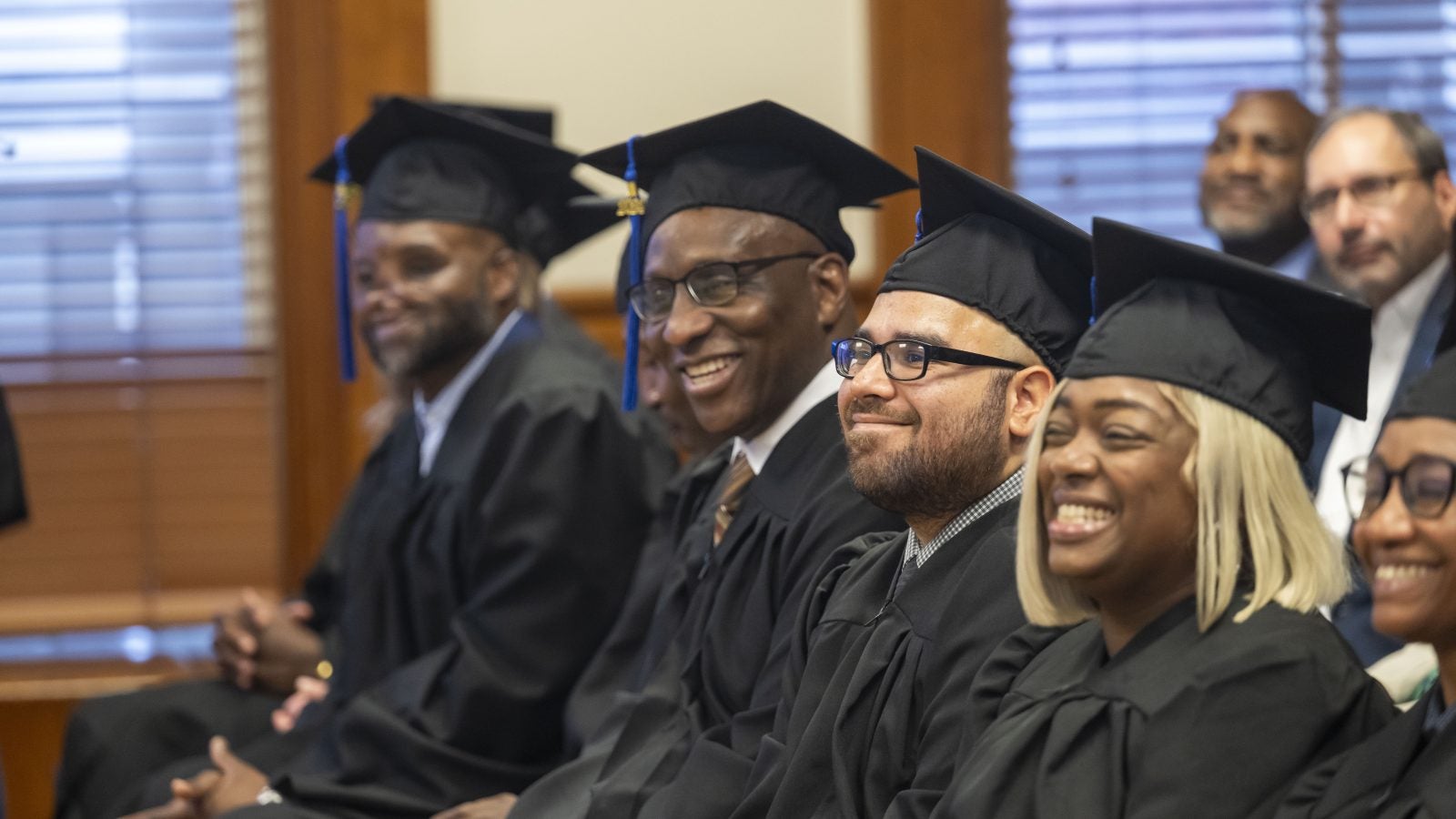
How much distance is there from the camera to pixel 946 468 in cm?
259

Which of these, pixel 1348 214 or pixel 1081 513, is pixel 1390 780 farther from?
pixel 1348 214

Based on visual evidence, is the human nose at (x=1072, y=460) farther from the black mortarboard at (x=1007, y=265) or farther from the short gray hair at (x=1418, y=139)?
the short gray hair at (x=1418, y=139)

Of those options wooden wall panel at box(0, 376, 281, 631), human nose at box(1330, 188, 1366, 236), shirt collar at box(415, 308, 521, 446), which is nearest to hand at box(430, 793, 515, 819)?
shirt collar at box(415, 308, 521, 446)

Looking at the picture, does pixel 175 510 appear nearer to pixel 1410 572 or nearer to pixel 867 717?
pixel 867 717

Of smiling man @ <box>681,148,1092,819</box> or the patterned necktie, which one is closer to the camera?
smiling man @ <box>681,148,1092,819</box>

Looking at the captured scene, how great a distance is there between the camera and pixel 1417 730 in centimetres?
192

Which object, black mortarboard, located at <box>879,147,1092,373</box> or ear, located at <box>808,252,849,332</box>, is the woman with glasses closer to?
black mortarboard, located at <box>879,147,1092,373</box>

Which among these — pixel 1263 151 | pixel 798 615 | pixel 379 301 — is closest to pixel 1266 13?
pixel 1263 151

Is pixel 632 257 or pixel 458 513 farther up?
pixel 632 257

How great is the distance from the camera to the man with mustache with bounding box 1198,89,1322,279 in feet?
17.1

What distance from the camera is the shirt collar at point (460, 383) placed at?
4.65 meters

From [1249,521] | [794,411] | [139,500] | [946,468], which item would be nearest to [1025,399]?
[946,468]

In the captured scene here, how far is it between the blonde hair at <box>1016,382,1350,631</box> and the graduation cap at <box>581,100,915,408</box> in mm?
1319

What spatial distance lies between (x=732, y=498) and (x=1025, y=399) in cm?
96
